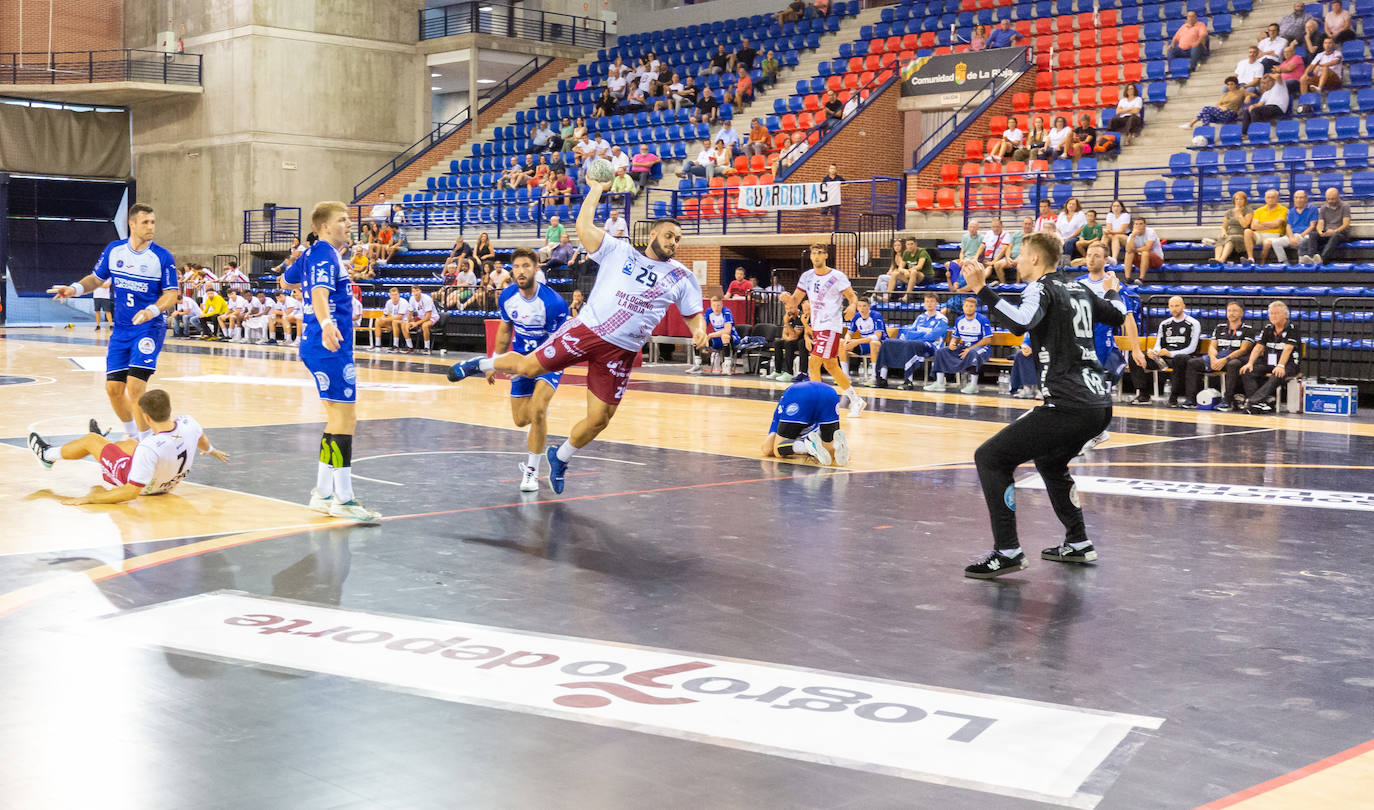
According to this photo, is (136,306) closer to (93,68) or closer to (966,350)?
(966,350)

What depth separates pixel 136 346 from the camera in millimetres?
9883

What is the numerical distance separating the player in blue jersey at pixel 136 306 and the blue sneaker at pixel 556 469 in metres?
3.04

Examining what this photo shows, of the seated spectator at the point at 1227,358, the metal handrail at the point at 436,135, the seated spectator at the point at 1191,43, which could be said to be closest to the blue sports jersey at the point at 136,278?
the seated spectator at the point at 1227,358

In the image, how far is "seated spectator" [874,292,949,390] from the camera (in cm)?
2052

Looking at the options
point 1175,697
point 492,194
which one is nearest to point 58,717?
point 1175,697

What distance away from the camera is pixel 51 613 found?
5.64 m

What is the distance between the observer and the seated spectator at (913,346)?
20.5 meters

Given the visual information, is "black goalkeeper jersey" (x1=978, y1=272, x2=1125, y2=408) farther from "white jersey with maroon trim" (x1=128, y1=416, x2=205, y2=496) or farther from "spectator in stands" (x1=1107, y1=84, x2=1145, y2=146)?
"spectator in stands" (x1=1107, y1=84, x2=1145, y2=146)

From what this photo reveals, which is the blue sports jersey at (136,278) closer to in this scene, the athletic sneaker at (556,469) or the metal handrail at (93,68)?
the athletic sneaker at (556,469)

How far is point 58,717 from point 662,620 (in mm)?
2388

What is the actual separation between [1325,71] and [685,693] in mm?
20451

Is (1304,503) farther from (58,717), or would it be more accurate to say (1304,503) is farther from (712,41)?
(712,41)

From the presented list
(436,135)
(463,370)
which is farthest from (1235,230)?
(436,135)

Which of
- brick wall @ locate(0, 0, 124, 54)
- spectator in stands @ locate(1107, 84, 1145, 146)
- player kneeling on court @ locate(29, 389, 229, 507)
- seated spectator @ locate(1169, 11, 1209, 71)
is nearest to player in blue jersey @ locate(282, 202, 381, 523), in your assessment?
player kneeling on court @ locate(29, 389, 229, 507)
